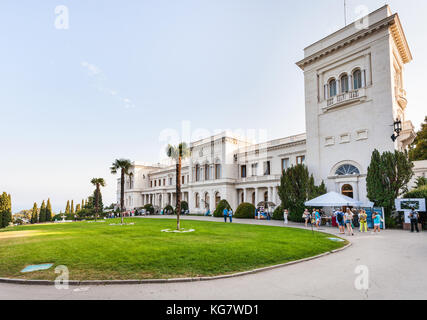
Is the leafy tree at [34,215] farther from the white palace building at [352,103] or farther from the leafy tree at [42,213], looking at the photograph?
the white palace building at [352,103]

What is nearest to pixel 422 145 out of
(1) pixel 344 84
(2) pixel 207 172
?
(1) pixel 344 84

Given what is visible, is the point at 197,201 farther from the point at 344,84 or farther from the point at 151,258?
the point at 151,258

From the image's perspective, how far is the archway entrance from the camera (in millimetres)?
26033

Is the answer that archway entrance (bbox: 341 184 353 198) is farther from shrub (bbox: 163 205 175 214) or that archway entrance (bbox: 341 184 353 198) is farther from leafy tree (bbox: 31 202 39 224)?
leafy tree (bbox: 31 202 39 224)

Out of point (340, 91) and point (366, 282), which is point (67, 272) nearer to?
point (366, 282)

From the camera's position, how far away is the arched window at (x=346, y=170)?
85.5 feet

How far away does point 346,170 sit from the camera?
26734 millimetres

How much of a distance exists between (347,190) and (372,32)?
1591cm

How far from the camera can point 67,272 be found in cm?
781

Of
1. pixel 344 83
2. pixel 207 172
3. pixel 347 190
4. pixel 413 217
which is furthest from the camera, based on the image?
pixel 207 172

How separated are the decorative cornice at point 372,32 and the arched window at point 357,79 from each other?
3.18 meters

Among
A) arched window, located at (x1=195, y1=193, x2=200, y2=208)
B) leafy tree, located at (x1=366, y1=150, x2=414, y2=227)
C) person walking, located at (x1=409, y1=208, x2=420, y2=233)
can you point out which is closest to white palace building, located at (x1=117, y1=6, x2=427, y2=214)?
leafy tree, located at (x1=366, y1=150, x2=414, y2=227)
